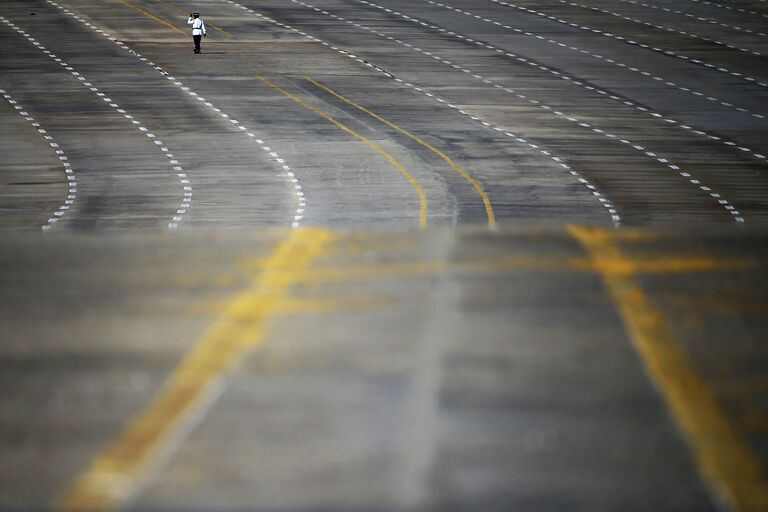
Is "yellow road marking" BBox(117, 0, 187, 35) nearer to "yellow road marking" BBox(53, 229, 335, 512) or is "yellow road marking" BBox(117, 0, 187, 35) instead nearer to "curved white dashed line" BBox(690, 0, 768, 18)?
"curved white dashed line" BBox(690, 0, 768, 18)

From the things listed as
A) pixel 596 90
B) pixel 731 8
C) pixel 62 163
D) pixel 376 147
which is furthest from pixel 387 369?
pixel 731 8

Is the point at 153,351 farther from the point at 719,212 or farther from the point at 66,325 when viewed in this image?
the point at 719,212

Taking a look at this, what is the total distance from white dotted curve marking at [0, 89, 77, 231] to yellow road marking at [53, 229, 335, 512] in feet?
81.9

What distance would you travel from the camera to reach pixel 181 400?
1016cm

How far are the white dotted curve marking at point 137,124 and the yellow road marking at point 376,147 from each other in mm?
6996

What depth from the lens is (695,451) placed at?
30.6 ft

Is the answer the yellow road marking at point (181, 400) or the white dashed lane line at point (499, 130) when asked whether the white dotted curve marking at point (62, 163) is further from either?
the yellow road marking at point (181, 400)

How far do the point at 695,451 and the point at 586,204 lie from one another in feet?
104

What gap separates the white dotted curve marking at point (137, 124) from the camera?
130 ft

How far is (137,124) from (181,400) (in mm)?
44049

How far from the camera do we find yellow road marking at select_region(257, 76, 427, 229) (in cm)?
3969

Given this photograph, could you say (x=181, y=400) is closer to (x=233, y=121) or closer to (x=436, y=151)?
(x=436, y=151)

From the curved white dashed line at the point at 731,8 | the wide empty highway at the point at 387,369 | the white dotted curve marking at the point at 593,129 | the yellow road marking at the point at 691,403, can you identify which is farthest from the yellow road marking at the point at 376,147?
the curved white dashed line at the point at 731,8

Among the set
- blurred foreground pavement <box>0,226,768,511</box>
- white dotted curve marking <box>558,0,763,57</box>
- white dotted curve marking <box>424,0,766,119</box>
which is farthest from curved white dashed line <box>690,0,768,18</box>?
blurred foreground pavement <box>0,226,768,511</box>
